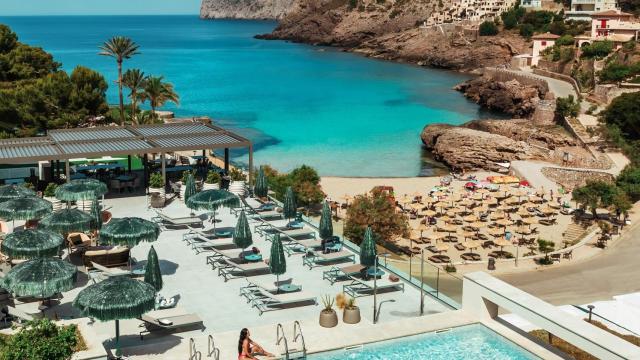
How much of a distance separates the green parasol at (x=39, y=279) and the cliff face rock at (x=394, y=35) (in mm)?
100167

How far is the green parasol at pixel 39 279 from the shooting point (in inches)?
600

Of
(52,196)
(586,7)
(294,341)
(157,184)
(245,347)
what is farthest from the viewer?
(586,7)

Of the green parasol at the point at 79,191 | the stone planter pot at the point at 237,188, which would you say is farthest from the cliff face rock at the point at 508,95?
the green parasol at the point at 79,191

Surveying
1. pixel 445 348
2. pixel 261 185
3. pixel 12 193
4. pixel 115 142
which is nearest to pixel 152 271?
pixel 445 348

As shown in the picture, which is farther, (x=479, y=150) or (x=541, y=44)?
(x=541, y=44)

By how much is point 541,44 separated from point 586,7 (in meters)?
24.9

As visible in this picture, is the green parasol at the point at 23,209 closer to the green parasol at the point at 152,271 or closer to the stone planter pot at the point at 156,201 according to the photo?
the stone planter pot at the point at 156,201

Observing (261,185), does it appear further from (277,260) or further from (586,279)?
(586,279)

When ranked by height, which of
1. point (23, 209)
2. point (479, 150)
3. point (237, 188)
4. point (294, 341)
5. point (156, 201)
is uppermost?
point (23, 209)

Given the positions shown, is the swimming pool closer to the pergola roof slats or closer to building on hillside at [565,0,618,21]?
the pergola roof slats

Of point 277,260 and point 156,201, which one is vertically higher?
point 277,260

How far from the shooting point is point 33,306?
55.5ft

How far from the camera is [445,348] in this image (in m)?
15.2

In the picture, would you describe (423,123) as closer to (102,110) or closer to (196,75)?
(102,110)
